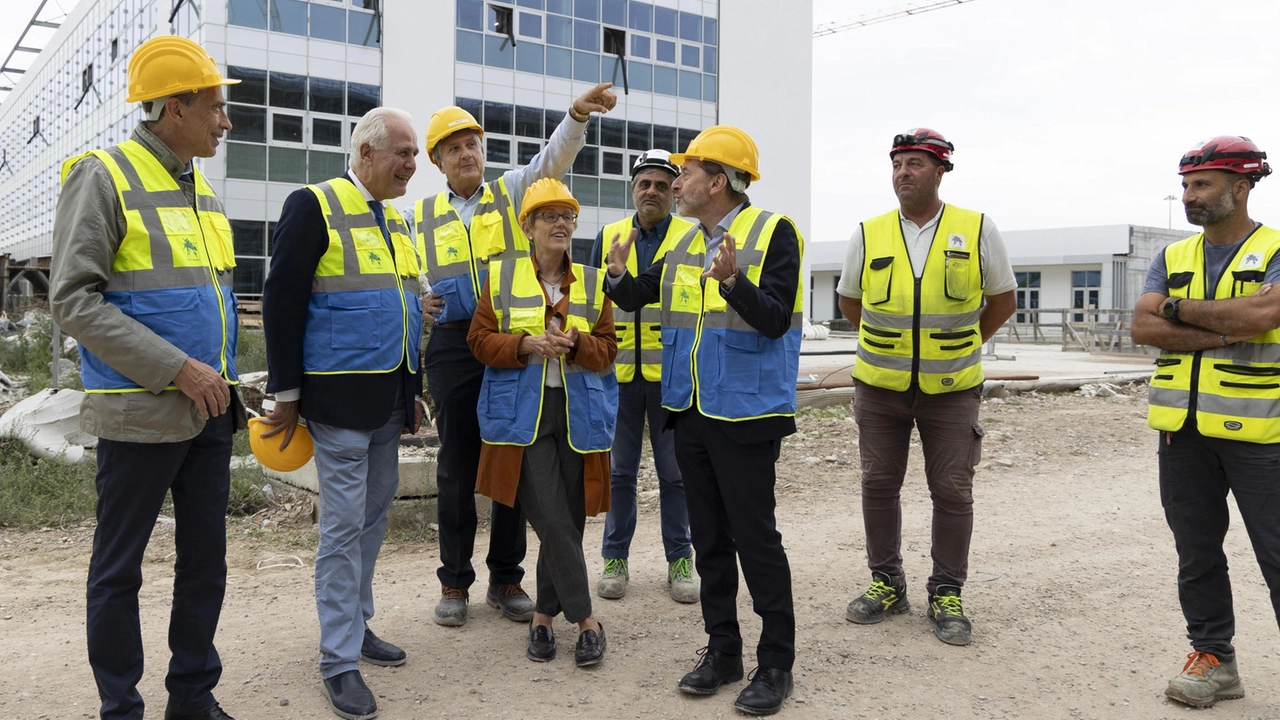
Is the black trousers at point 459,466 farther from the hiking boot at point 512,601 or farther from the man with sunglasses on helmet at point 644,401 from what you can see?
the man with sunglasses on helmet at point 644,401

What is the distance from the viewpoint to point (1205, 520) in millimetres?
3938

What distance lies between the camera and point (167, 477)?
3.23 meters

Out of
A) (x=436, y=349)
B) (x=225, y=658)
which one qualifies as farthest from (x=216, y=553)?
(x=436, y=349)

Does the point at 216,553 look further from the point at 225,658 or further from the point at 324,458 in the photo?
the point at 225,658

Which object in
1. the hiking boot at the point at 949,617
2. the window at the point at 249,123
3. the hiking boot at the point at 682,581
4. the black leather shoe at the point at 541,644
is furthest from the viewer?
the window at the point at 249,123

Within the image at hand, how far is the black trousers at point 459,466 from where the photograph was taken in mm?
4590

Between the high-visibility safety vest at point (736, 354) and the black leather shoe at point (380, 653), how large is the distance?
1.63 meters

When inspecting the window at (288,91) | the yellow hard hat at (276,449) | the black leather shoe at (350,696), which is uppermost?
the window at (288,91)

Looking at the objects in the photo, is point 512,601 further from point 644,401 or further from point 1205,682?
point 1205,682

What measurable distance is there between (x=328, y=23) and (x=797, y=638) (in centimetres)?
2279

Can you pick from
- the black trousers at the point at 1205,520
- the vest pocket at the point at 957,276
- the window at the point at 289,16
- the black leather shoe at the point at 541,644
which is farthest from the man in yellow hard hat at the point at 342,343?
the window at the point at 289,16

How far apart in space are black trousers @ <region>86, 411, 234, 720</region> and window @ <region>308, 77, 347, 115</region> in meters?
21.6

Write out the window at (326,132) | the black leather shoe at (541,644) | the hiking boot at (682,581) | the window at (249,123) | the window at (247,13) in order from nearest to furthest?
1. the black leather shoe at (541,644)
2. the hiking boot at (682,581)
3. the window at (247,13)
4. the window at (249,123)
5. the window at (326,132)

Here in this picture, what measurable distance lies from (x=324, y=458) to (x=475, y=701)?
45.1 inches
